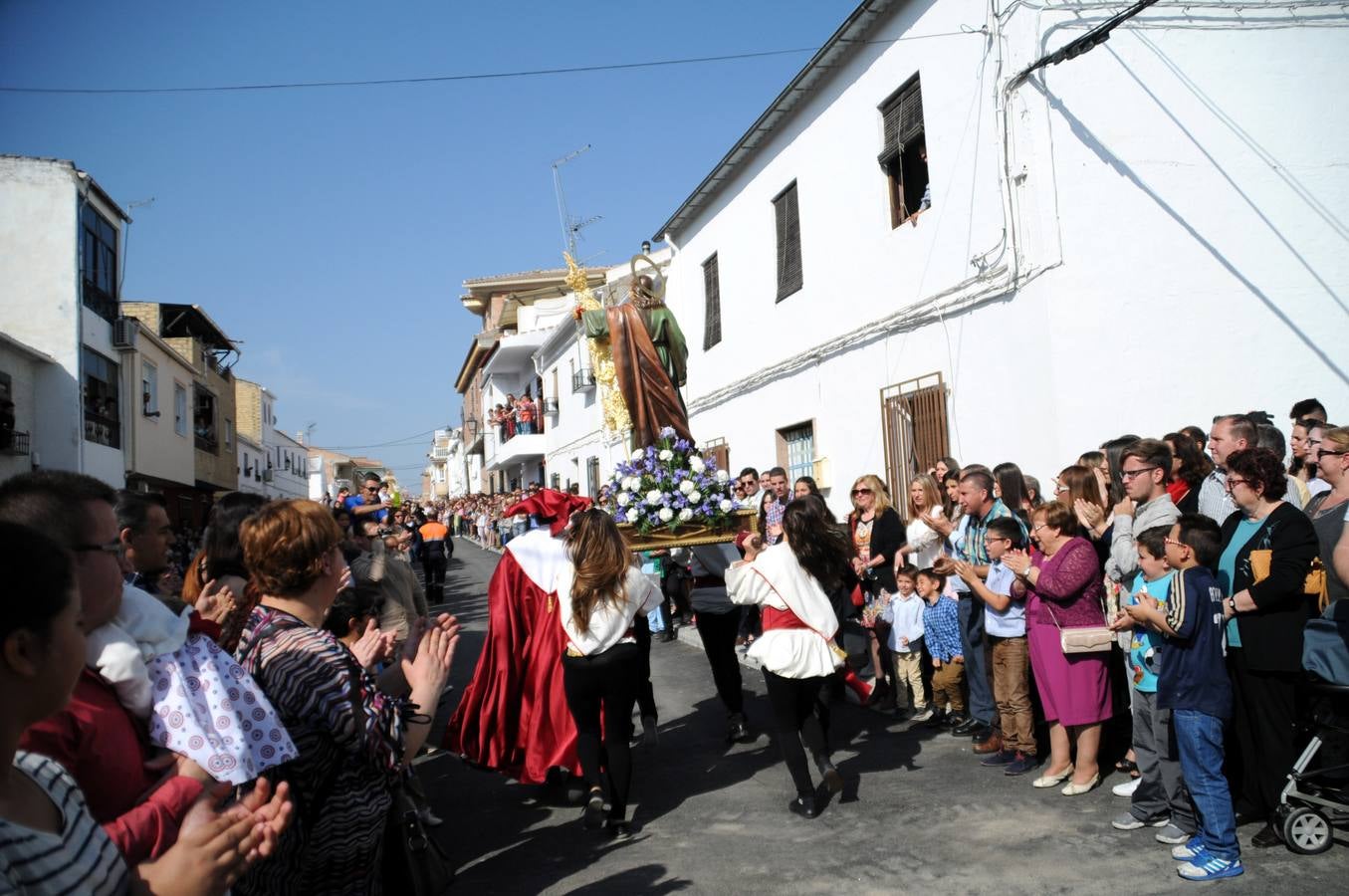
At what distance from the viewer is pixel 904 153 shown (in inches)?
447

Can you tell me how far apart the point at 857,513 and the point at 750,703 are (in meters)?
1.95

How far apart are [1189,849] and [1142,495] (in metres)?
1.96

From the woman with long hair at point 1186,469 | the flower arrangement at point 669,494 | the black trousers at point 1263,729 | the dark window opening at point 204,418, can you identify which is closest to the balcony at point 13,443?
the dark window opening at point 204,418

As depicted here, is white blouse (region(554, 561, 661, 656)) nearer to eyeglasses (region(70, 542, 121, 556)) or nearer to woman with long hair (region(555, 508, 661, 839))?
woman with long hair (region(555, 508, 661, 839))

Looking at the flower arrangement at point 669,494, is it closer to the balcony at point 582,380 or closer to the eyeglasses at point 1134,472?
the eyeglasses at point 1134,472

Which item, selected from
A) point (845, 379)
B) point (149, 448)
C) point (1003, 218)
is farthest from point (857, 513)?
point (149, 448)

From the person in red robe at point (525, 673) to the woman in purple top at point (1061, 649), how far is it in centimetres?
285

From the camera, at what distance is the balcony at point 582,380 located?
85.9 ft

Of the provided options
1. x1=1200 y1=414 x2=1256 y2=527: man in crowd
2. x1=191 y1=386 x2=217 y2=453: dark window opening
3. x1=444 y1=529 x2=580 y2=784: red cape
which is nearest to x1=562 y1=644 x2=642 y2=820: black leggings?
x1=444 y1=529 x2=580 y2=784: red cape

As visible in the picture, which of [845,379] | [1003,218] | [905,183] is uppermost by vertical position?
[905,183]

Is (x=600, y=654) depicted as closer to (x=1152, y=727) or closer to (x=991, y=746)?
(x=991, y=746)

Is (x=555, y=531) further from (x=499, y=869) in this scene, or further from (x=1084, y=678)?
(x=1084, y=678)

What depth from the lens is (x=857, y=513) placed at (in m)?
9.02

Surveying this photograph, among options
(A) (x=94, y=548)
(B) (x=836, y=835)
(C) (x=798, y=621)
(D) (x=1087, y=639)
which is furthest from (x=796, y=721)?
Result: (A) (x=94, y=548)
